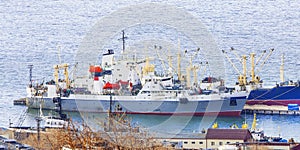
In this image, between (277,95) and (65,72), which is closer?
(277,95)

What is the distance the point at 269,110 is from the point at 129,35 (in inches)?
430

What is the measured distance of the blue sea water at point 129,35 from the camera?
2911cm

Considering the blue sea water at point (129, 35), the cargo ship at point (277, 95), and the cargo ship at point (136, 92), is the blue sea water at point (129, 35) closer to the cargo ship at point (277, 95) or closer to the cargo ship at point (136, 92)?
the cargo ship at point (136, 92)

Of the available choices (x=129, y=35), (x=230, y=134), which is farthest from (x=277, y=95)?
(x=129, y=35)

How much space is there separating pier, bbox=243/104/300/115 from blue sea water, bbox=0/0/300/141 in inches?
18.1

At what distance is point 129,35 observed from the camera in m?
39.7

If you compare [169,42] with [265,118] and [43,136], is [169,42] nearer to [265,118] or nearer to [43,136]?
[265,118]

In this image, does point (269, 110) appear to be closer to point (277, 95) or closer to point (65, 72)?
point (277, 95)

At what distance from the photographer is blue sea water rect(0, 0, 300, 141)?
95.5 feet

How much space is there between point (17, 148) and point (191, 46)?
1937 centimetres

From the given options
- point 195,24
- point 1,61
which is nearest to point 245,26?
point 195,24

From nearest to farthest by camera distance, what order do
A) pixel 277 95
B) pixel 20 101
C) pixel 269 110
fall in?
1. pixel 269 110
2. pixel 277 95
3. pixel 20 101

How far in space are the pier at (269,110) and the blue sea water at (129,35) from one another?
0.46 m

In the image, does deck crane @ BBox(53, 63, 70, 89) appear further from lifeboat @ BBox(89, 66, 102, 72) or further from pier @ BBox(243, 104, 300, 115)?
pier @ BBox(243, 104, 300, 115)
